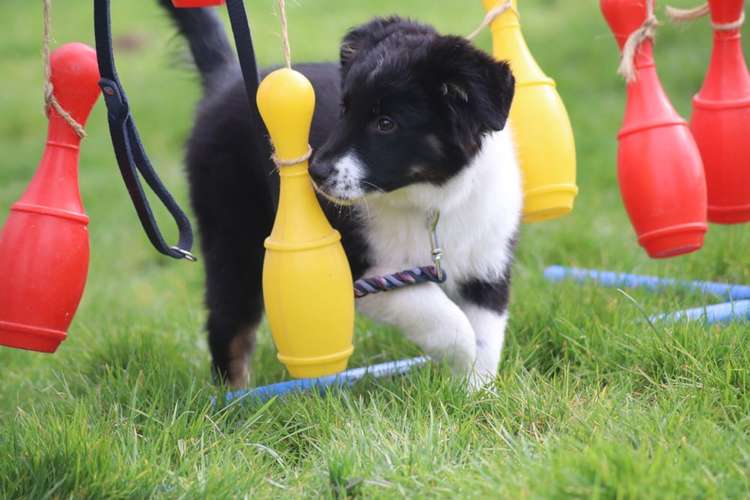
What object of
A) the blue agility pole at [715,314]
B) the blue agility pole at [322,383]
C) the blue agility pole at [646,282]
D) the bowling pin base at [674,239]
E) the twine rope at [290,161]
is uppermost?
the twine rope at [290,161]

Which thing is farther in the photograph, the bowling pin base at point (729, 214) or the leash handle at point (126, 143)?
the bowling pin base at point (729, 214)

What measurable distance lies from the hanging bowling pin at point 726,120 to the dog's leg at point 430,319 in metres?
0.97

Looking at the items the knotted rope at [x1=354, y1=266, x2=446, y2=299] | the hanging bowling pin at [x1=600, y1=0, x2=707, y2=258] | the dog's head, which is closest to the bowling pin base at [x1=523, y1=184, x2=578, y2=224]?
the hanging bowling pin at [x1=600, y1=0, x2=707, y2=258]

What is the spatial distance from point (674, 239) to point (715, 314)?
1.11 feet

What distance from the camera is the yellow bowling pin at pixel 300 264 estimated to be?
7.47ft

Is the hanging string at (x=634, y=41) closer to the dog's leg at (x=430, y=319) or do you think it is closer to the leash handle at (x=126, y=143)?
the dog's leg at (x=430, y=319)

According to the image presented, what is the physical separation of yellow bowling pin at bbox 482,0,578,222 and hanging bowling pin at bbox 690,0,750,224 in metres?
0.45

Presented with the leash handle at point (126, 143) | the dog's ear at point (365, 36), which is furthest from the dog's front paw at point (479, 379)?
the dog's ear at point (365, 36)

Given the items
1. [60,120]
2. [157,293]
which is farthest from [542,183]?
[157,293]

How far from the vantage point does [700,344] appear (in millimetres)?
2600

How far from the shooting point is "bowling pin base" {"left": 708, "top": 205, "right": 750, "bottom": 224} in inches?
116

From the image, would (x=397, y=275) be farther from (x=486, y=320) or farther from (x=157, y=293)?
(x=157, y=293)

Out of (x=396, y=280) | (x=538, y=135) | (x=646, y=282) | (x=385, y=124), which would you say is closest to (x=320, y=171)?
(x=385, y=124)

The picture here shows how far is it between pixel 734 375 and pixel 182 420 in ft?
4.99
